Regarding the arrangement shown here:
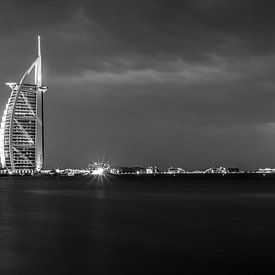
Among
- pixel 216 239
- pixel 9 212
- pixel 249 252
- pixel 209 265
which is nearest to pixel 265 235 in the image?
pixel 216 239

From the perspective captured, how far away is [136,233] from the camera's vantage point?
26.7 meters

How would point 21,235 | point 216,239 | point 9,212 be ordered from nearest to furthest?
point 216,239
point 21,235
point 9,212

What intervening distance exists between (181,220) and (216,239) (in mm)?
8932

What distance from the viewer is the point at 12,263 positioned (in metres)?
18.9

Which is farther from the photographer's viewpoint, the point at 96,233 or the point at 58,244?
the point at 96,233

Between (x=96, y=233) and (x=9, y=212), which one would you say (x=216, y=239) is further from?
(x=9, y=212)

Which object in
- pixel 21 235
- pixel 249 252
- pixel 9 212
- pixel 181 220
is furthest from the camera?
pixel 9 212

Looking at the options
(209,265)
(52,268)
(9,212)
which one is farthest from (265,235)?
(9,212)

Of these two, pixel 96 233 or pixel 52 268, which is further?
pixel 96 233

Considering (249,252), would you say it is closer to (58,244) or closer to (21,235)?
(58,244)

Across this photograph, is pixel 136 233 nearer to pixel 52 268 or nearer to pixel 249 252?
pixel 249 252

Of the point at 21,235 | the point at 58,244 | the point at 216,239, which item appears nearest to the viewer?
the point at 58,244

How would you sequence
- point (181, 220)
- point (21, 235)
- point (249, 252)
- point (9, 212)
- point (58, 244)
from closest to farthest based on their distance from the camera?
point (249, 252)
point (58, 244)
point (21, 235)
point (181, 220)
point (9, 212)

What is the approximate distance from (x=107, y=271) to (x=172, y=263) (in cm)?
265
